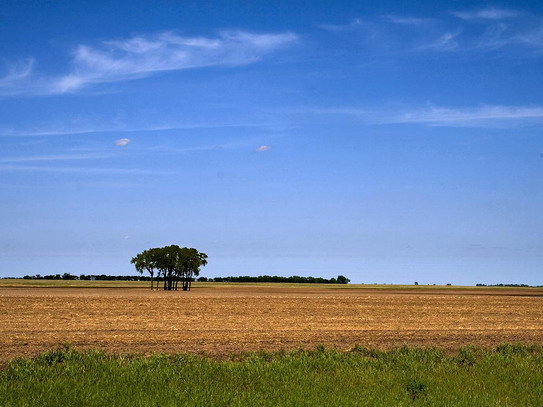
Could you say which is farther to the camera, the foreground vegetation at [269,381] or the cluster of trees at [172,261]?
the cluster of trees at [172,261]

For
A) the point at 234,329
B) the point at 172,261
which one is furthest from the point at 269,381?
the point at 172,261

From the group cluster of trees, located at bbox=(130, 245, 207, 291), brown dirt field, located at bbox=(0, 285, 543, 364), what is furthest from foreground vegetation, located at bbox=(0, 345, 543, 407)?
cluster of trees, located at bbox=(130, 245, 207, 291)

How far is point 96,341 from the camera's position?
24.4 m

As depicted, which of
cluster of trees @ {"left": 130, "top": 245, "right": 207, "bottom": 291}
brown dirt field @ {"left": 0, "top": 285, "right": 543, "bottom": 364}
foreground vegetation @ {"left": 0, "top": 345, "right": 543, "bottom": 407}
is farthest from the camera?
cluster of trees @ {"left": 130, "top": 245, "right": 207, "bottom": 291}

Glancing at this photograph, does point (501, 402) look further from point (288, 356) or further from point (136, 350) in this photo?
point (136, 350)

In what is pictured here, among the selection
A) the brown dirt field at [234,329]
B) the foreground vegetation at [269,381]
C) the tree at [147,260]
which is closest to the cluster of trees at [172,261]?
the tree at [147,260]

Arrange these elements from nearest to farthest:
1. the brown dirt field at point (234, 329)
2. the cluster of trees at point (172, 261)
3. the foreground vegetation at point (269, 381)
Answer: the foreground vegetation at point (269, 381)
the brown dirt field at point (234, 329)
the cluster of trees at point (172, 261)

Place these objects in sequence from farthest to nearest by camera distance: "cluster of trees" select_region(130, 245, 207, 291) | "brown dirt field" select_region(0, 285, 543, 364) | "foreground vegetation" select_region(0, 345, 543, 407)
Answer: "cluster of trees" select_region(130, 245, 207, 291) < "brown dirt field" select_region(0, 285, 543, 364) < "foreground vegetation" select_region(0, 345, 543, 407)

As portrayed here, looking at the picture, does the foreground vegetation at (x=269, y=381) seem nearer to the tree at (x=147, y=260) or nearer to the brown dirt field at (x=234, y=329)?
the brown dirt field at (x=234, y=329)

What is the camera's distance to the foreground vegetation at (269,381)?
13.0m

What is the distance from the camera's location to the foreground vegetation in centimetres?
1298

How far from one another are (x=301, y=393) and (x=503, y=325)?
26.4m

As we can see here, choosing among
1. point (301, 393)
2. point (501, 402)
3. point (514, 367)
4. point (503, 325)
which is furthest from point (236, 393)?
point (503, 325)

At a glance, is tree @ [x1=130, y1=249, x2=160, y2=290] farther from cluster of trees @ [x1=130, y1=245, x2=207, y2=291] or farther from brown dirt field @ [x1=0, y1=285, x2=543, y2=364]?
brown dirt field @ [x1=0, y1=285, x2=543, y2=364]
